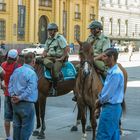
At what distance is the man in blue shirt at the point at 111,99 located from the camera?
6.90 m

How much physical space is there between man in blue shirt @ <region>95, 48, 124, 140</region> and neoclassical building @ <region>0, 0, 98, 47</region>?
49.6 metres

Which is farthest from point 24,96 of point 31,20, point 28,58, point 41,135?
point 31,20

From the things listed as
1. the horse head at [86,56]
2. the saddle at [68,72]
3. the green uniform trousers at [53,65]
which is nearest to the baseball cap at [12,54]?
the horse head at [86,56]

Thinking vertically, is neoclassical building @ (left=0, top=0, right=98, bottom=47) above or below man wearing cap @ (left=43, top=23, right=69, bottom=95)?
above

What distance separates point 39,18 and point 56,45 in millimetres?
52701

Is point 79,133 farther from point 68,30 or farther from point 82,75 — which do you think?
point 68,30

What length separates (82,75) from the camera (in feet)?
31.5

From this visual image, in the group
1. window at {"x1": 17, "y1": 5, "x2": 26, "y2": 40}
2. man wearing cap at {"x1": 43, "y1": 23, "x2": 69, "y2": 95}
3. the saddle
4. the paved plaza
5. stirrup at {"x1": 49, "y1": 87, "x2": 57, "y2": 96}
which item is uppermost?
window at {"x1": 17, "y1": 5, "x2": 26, "y2": 40}

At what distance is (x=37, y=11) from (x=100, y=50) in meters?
51.5

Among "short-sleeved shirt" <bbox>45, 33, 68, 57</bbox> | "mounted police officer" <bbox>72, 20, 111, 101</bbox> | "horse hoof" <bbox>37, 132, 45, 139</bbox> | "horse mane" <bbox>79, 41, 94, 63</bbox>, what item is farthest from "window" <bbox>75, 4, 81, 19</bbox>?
"horse mane" <bbox>79, 41, 94, 63</bbox>

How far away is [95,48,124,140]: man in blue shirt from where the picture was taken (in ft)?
22.6

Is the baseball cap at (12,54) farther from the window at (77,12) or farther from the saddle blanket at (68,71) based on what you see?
the window at (77,12)

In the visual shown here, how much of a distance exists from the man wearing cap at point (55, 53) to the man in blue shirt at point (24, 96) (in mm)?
2813

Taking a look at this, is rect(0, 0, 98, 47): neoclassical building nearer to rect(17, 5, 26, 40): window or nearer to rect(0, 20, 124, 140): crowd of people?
rect(17, 5, 26, 40): window
